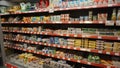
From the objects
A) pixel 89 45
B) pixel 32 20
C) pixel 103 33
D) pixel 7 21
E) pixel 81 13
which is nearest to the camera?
pixel 103 33

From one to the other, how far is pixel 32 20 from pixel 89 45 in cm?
194

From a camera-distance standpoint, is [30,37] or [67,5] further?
[30,37]

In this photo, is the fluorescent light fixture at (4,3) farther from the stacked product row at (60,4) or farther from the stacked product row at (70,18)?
the stacked product row at (70,18)

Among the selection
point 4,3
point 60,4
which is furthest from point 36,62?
point 4,3

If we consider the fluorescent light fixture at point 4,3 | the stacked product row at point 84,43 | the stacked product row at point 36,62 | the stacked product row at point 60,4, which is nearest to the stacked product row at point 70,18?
the stacked product row at point 60,4

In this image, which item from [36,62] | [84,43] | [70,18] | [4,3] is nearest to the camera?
[84,43]

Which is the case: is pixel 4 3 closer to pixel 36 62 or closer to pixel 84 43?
pixel 36 62

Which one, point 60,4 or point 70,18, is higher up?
point 60,4

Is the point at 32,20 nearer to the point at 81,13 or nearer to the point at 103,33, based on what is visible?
the point at 81,13

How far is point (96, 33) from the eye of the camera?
2822mm

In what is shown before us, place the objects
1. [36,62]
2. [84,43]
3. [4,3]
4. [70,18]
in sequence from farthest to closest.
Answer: [4,3] → [36,62] → [70,18] → [84,43]

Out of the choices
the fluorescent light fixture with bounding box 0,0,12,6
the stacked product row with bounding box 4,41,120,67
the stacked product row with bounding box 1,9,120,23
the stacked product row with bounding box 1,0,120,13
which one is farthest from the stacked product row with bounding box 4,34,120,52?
the fluorescent light fixture with bounding box 0,0,12,6

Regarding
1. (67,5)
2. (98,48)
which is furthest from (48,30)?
(98,48)

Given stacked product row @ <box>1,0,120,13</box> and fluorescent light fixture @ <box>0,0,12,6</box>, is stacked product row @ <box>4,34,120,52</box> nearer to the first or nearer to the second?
stacked product row @ <box>1,0,120,13</box>
